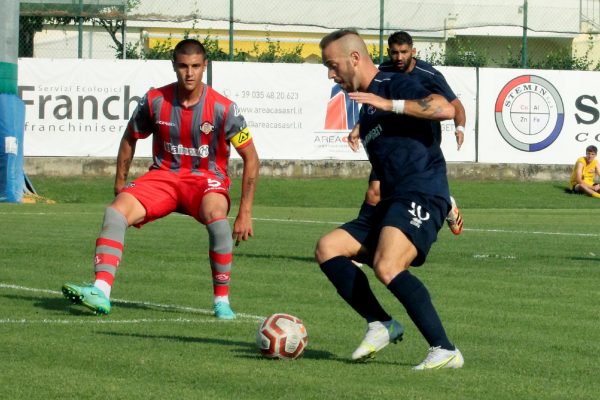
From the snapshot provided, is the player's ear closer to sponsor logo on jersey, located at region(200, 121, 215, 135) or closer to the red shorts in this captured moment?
sponsor logo on jersey, located at region(200, 121, 215, 135)

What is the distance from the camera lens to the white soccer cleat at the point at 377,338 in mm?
7638

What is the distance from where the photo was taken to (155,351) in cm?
800

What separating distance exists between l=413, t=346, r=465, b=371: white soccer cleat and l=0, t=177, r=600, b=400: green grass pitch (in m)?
0.07

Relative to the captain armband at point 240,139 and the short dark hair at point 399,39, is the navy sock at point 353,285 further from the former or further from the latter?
the short dark hair at point 399,39

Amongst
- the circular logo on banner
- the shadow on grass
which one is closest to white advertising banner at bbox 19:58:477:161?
the circular logo on banner

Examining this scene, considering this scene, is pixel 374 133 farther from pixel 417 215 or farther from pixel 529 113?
pixel 529 113

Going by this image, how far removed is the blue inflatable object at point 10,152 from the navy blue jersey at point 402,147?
20.0m

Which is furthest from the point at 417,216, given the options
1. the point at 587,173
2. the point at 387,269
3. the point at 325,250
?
the point at 587,173

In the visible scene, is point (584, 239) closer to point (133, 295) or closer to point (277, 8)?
point (133, 295)

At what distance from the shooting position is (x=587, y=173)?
3062cm

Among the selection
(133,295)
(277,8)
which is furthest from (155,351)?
(277,8)

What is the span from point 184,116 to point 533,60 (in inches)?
974

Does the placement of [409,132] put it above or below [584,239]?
above

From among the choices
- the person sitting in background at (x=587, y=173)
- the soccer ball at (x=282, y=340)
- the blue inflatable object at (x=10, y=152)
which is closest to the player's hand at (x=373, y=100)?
the soccer ball at (x=282, y=340)
